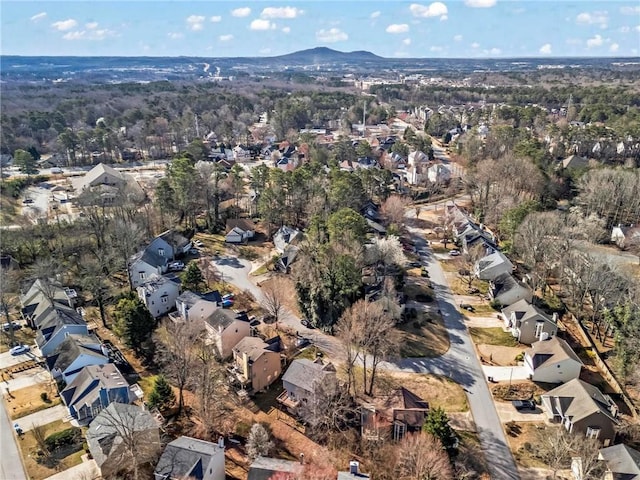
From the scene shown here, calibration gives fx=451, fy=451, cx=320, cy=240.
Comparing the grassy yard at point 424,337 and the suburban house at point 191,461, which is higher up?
the suburban house at point 191,461

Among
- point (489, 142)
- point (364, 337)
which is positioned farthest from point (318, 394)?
point (489, 142)

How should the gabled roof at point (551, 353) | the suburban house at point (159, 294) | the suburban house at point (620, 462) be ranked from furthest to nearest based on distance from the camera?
the suburban house at point (159, 294)
the gabled roof at point (551, 353)
the suburban house at point (620, 462)

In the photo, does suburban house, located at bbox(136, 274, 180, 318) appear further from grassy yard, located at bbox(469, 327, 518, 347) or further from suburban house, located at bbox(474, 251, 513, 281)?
suburban house, located at bbox(474, 251, 513, 281)

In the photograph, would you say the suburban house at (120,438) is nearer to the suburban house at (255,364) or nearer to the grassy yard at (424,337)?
the suburban house at (255,364)

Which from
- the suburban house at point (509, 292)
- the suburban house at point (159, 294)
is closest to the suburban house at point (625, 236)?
the suburban house at point (509, 292)

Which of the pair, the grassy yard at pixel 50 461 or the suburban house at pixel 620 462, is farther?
the grassy yard at pixel 50 461

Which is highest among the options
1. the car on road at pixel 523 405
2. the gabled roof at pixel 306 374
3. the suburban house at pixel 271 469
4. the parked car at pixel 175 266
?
the parked car at pixel 175 266

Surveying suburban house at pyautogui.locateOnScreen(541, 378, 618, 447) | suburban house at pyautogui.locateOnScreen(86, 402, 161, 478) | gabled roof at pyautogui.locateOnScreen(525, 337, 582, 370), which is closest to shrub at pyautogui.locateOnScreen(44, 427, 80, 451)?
suburban house at pyautogui.locateOnScreen(86, 402, 161, 478)
